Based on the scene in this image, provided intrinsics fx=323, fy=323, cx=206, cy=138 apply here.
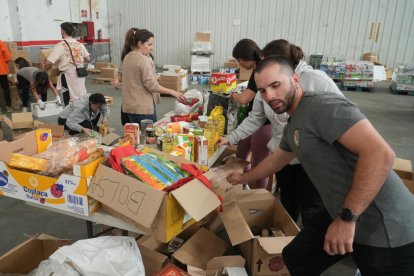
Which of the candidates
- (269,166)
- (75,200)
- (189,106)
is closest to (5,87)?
(189,106)

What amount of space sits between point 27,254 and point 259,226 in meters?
1.39

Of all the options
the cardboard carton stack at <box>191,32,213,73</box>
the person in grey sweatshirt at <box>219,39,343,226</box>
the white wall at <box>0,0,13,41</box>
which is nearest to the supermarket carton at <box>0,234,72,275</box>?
the person in grey sweatshirt at <box>219,39,343,226</box>

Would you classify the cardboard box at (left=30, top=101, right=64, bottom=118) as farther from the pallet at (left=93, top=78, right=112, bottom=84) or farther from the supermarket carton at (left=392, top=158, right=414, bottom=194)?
the supermarket carton at (left=392, top=158, right=414, bottom=194)

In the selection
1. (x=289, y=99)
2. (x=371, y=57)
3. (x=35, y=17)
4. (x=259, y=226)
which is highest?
(x=35, y=17)

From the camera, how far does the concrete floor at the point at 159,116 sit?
2410 mm

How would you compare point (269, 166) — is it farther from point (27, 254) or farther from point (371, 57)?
point (371, 57)

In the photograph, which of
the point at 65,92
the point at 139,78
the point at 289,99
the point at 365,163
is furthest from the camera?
the point at 65,92

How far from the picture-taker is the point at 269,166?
1635mm

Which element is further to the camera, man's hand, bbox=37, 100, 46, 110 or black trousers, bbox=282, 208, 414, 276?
man's hand, bbox=37, 100, 46, 110

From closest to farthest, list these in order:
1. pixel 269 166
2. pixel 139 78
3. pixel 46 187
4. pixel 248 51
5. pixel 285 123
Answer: pixel 46 187 < pixel 269 166 < pixel 285 123 < pixel 248 51 < pixel 139 78

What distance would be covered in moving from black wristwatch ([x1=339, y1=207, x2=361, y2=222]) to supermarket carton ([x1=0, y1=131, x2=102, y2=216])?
1052mm

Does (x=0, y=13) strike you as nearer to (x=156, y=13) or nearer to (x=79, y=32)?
(x=79, y=32)

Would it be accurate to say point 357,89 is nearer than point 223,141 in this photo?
No

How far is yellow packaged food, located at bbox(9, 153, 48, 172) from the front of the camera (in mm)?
1534
